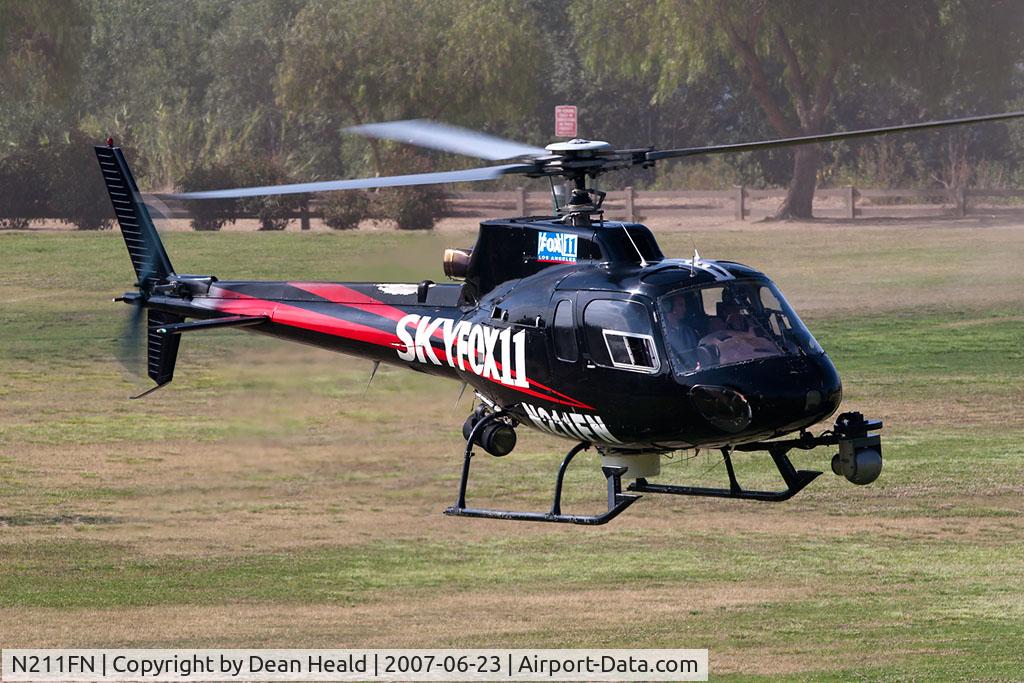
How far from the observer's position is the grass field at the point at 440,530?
3666 centimetres

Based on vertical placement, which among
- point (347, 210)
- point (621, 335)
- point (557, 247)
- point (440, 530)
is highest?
point (557, 247)

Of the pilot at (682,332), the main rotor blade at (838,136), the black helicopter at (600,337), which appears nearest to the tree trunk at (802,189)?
the black helicopter at (600,337)

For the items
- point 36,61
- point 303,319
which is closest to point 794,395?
point 303,319

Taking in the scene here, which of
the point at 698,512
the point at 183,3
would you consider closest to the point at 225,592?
the point at 698,512

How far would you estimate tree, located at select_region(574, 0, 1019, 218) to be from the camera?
89812 millimetres

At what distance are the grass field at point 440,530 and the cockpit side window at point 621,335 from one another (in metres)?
4.19

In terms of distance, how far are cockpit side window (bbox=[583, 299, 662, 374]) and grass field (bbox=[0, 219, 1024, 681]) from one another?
4.19 metres

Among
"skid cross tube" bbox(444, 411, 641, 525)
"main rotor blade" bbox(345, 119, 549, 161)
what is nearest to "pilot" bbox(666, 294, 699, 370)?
"skid cross tube" bbox(444, 411, 641, 525)

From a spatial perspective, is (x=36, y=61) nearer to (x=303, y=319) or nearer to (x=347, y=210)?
(x=347, y=210)

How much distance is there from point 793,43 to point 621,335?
7449cm

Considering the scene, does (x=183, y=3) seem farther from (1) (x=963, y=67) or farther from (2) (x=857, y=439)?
(2) (x=857, y=439)

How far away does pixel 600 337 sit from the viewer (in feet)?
68.8

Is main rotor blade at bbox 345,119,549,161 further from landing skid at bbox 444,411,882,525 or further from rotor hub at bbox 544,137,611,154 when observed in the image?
landing skid at bbox 444,411,882,525

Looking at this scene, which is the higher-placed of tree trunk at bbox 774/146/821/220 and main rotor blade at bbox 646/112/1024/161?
main rotor blade at bbox 646/112/1024/161
